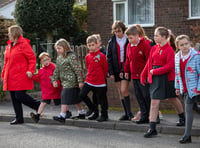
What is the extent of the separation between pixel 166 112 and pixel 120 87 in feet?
4.68

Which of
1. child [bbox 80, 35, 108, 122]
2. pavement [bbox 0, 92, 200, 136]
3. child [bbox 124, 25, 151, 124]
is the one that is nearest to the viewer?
pavement [bbox 0, 92, 200, 136]

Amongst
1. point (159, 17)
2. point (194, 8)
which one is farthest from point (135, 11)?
point (194, 8)

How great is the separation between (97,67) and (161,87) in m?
1.63

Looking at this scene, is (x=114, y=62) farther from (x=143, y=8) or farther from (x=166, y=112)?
(x=143, y=8)

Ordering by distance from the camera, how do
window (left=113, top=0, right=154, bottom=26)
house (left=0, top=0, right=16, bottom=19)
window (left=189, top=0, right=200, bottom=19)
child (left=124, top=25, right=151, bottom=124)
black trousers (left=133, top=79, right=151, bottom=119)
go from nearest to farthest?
child (left=124, top=25, right=151, bottom=124) < black trousers (left=133, top=79, right=151, bottom=119) < window (left=189, top=0, right=200, bottom=19) < window (left=113, top=0, right=154, bottom=26) < house (left=0, top=0, right=16, bottom=19)

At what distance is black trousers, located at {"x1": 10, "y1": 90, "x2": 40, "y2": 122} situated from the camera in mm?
8875

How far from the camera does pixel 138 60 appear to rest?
807cm

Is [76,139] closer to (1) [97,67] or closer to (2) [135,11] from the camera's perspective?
(1) [97,67]

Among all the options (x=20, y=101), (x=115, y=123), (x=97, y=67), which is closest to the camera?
(x=115, y=123)

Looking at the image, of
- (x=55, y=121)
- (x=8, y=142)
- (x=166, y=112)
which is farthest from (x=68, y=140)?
(x=166, y=112)

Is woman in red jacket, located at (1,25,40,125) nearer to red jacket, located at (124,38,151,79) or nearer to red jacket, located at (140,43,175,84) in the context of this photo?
red jacket, located at (124,38,151,79)

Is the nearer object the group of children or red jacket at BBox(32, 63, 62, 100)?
the group of children

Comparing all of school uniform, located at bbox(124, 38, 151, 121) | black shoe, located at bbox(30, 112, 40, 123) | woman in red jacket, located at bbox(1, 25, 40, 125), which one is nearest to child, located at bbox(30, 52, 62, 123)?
black shoe, located at bbox(30, 112, 40, 123)

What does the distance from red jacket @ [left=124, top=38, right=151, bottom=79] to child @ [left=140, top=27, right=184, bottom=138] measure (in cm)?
61
